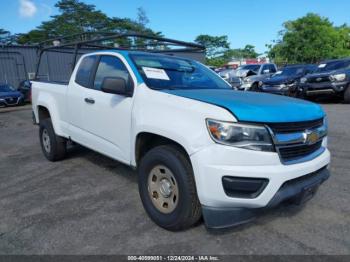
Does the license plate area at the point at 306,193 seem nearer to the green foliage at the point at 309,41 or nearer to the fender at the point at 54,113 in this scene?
the fender at the point at 54,113

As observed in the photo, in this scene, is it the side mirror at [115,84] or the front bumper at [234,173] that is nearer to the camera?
the front bumper at [234,173]

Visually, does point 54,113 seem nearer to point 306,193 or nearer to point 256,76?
point 306,193

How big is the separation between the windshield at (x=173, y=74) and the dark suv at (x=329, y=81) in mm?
9313

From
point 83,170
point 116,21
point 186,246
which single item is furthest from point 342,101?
point 116,21

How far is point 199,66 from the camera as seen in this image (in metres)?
4.68

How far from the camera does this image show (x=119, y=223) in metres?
3.40

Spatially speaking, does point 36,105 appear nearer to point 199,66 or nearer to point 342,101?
point 199,66

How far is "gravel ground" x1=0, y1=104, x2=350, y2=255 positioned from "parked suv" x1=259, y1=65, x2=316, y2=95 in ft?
32.0

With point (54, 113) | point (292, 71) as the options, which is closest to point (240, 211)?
point (54, 113)

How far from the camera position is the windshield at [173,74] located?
3.71m

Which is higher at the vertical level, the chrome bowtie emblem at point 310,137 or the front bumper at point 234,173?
the chrome bowtie emblem at point 310,137

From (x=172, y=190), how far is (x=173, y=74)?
1518 millimetres

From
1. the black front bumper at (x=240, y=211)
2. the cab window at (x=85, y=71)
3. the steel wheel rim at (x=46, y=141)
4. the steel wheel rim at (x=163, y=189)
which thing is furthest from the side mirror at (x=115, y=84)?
the steel wheel rim at (x=46, y=141)

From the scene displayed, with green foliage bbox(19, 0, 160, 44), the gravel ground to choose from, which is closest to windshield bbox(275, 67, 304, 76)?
the gravel ground
